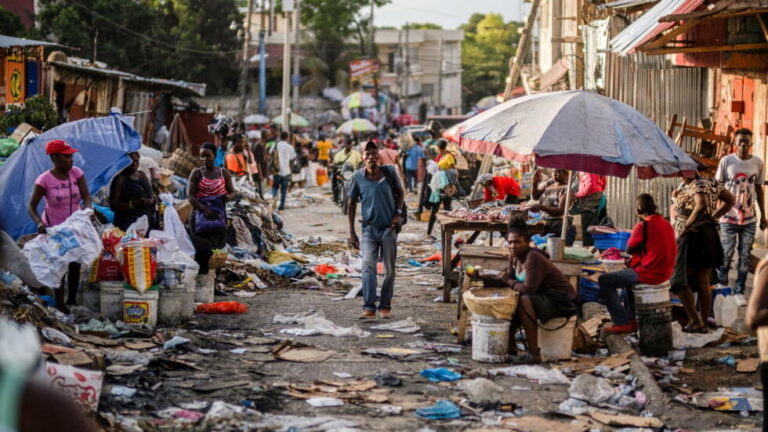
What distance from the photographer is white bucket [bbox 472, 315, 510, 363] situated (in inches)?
351

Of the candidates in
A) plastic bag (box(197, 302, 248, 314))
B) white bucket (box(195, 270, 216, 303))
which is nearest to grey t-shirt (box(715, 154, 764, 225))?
plastic bag (box(197, 302, 248, 314))

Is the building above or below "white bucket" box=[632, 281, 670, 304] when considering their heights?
above

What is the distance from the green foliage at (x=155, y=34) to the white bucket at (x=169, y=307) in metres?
25.5

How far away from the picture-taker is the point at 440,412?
725 centimetres

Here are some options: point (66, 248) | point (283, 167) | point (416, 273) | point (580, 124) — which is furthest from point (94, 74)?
point (580, 124)

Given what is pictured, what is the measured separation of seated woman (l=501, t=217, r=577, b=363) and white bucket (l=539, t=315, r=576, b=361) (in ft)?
0.27

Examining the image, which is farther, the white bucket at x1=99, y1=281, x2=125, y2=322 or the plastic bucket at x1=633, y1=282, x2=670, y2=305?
the white bucket at x1=99, y1=281, x2=125, y2=322

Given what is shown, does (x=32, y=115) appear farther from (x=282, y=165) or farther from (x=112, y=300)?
(x=112, y=300)

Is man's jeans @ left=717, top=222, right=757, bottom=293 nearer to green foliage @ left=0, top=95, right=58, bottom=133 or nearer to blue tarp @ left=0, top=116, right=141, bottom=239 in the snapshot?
blue tarp @ left=0, top=116, right=141, bottom=239

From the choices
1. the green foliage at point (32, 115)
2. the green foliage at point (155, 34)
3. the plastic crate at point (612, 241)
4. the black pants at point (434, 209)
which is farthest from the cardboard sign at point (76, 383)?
the green foliage at point (155, 34)

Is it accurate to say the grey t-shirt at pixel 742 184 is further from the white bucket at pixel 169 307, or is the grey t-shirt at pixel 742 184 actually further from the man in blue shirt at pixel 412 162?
the man in blue shirt at pixel 412 162

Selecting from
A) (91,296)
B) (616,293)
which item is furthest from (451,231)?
(91,296)

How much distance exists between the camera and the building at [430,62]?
93.6 meters

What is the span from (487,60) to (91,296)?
101 meters
